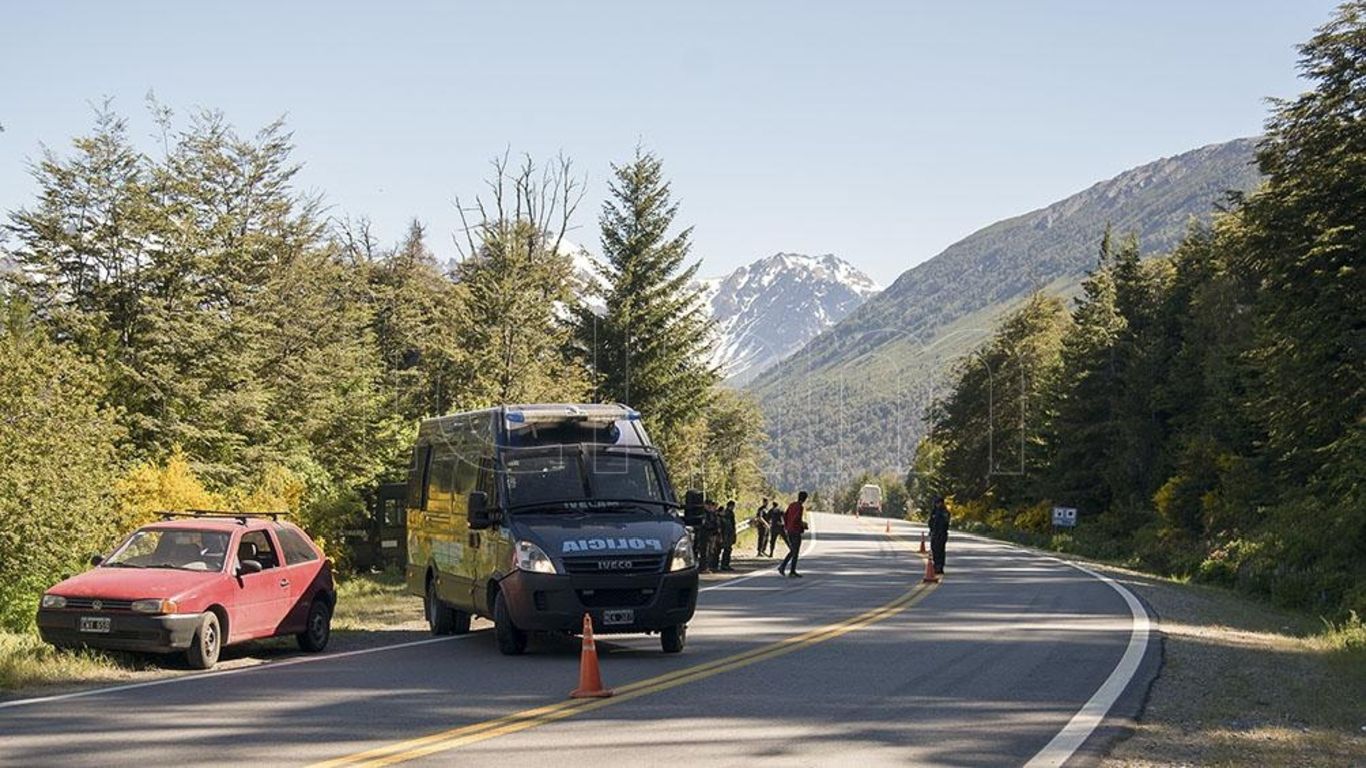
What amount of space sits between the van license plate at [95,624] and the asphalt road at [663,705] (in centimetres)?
116

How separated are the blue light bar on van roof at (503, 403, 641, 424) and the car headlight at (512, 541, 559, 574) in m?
2.05

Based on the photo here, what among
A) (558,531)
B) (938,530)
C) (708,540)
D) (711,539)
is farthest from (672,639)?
(711,539)

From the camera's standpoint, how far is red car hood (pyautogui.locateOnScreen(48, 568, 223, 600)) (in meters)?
15.0

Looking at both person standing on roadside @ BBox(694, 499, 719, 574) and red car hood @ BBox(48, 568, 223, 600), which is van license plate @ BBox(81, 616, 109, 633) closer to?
red car hood @ BBox(48, 568, 223, 600)

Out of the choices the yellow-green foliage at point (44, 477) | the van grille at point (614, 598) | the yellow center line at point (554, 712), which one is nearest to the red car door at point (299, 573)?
the van grille at point (614, 598)

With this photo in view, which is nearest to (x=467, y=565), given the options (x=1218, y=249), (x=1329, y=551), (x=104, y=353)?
(x=104, y=353)

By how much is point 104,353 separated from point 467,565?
2735 cm

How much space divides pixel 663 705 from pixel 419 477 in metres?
9.71

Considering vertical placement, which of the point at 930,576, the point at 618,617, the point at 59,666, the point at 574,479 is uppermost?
the point at 574,479

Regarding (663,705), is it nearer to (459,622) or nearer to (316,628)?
(316,628)

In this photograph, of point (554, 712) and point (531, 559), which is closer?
point (554, 712)

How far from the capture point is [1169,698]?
1334 cm

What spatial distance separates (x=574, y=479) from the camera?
1723cm

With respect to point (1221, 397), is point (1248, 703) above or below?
below
